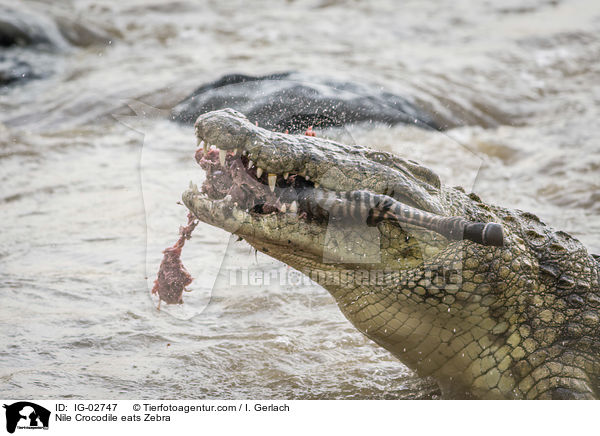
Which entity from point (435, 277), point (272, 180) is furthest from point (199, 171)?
point (435, 277)

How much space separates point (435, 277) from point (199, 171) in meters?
1.14

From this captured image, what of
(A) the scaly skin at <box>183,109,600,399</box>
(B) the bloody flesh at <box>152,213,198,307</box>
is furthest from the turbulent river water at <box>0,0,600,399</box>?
(A) the scaly skin at <box>183,109,600,399</box>

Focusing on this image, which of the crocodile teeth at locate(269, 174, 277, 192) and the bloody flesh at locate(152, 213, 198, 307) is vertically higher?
the crocodile teeth at locate(269, 174, 277, 192)

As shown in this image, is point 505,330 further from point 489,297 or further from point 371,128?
point 371,128

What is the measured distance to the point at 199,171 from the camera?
3.04 meters

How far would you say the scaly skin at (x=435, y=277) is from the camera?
279 centimetres

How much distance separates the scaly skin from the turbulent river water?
1.29 ft

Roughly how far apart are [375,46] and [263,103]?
30.1ft

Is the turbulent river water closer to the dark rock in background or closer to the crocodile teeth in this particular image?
the dark rock in background

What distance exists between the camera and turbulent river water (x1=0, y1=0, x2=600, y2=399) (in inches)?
142

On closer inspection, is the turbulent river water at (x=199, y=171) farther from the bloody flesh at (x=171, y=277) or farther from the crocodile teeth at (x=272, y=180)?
the crocodile teeth at (x=272, y=180)

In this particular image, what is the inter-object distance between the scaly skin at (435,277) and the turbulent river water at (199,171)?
0.39m

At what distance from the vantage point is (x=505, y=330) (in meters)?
3.09

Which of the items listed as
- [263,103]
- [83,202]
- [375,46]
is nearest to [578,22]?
[375,46]
